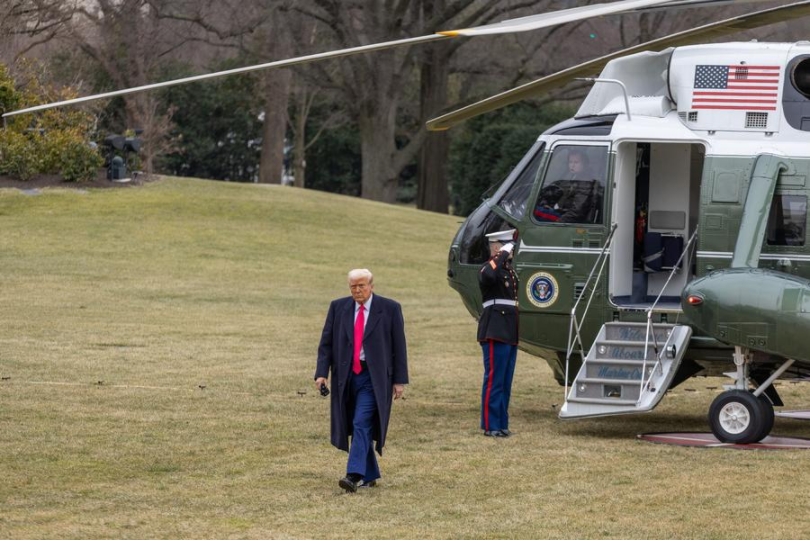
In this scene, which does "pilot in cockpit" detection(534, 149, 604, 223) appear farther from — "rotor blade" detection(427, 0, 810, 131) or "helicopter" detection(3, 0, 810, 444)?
"rotor blade" detection(427, 0, 810, 131)

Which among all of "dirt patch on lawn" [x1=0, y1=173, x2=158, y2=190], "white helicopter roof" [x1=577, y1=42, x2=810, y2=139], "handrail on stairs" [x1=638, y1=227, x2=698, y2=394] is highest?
"white helicopter roof" [x1=577, y1=42, x2=810, y2=139]

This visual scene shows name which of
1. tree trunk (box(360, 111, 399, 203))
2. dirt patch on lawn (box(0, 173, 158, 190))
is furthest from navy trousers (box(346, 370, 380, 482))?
tree trunk (box(360, 111, 399, 203))

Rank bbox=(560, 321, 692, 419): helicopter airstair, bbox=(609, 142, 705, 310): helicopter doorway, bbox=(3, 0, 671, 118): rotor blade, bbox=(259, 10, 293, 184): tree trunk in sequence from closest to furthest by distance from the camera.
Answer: bbox=(3, 0, 671, 118): rotor blade
bbox=(560, 321, 692, 419): helicopter airstair
bbox=(609, 142, 705, 310): helicopter doorway
bbox=(259, 10, 293, 184): tree trunk

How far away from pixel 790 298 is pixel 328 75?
96.7 feet

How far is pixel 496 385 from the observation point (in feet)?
37.2

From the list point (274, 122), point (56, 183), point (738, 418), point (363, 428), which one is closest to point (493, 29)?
point (363, 428)

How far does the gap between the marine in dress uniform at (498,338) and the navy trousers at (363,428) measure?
2439 mm

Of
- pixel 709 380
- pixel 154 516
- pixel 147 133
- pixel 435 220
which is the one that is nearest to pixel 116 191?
pixel 147 133

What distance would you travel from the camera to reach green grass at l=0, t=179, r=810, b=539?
8.07 m

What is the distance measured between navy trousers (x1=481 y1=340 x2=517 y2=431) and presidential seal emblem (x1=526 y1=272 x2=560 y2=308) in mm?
763

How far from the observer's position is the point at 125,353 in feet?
54.2

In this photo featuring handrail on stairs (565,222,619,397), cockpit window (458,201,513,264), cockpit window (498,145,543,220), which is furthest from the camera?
cockpit window (458,201,513,264)

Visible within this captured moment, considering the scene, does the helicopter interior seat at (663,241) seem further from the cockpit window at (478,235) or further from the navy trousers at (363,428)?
the navy trousers at (363,428)

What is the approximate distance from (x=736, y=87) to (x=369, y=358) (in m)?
4.69
